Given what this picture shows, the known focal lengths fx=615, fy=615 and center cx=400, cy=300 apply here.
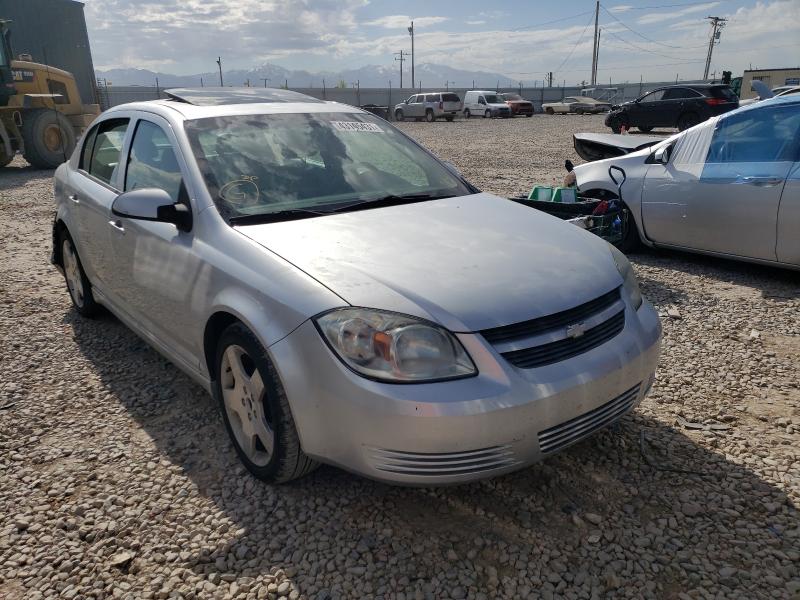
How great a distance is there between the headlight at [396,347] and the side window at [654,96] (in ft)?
70.4

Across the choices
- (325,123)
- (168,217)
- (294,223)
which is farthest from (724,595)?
(325,123)

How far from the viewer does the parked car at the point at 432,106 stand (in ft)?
110

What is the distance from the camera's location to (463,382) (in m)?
2.09

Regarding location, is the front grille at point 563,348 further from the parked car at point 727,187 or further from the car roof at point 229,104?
the parked car at point 727,187

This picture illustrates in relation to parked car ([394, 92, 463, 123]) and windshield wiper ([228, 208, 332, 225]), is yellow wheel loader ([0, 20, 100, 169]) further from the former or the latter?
parked car ([394, 92, 463, 123])

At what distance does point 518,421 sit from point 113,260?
2.72 metres

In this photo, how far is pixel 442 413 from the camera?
204 centimetres

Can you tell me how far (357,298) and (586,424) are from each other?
0.99 metres

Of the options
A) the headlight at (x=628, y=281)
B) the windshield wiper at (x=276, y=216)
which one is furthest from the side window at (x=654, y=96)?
the windshield wiper at (x=276, y=216)

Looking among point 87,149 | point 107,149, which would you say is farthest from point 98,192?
point 87,149

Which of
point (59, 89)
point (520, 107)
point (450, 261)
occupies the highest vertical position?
point (59, 89)

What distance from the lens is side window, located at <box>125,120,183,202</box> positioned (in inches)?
123

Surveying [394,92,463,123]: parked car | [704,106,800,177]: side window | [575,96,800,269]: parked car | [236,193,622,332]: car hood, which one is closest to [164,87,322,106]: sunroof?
[236,193,622,332]: car hood

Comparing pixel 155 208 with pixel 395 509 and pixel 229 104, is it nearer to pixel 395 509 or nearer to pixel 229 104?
pixel 229 104
